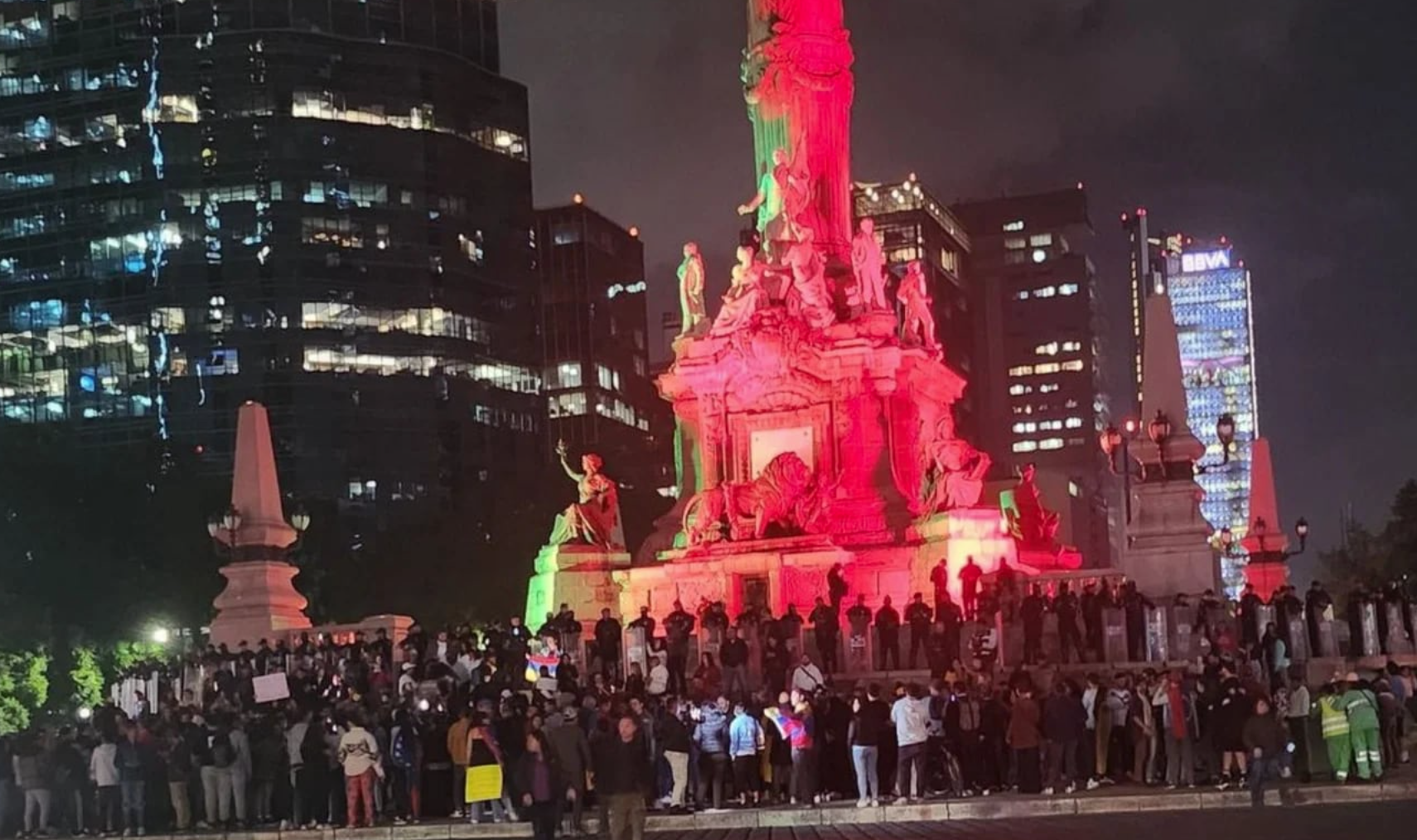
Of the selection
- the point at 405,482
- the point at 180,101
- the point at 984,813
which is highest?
the point at 180,101

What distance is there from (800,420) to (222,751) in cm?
2046

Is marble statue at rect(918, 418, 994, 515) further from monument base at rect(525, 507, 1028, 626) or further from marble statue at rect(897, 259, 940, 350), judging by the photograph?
marble statue at rect(897, 259, 940, 350)

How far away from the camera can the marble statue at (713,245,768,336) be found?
140 feet

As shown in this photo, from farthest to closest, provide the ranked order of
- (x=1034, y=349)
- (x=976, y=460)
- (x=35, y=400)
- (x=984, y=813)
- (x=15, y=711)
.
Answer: (x=1034, y=349) → (x=35, y=400) → (x=15, y=711) → (x=976, y=460) → (x=984, y=813)

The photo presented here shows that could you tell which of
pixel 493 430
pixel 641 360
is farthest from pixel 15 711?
pixel 641 360

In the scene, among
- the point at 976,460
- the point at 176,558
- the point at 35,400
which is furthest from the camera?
the point at 35,400

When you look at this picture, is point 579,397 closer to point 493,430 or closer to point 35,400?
point 493,430

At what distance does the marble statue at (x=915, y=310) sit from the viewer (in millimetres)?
43344

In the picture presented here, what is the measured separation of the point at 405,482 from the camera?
96750 millimetres

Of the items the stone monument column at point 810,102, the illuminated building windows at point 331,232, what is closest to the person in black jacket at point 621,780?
the stone monument column at point 810,102

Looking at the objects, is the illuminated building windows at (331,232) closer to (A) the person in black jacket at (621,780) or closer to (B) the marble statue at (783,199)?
(B) the marble statue at (783,199)

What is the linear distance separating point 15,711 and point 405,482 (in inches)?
2031

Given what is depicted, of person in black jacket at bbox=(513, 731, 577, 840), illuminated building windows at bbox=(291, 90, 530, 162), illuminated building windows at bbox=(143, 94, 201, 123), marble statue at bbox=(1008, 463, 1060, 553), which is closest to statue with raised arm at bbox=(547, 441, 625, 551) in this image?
marble statue at bbox=(1008, 463, 1060, 553)

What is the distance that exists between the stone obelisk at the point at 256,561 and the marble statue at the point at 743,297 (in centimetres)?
1095
